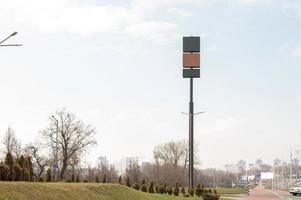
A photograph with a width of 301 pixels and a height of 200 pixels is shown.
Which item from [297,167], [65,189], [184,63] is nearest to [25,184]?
[65,189]

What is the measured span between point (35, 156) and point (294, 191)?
32425mm

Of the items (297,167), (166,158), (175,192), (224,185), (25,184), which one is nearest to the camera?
(25,184)

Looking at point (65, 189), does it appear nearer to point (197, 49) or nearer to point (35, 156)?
point (197, 49)

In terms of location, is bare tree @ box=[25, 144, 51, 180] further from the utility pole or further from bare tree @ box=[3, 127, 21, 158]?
the utility pole

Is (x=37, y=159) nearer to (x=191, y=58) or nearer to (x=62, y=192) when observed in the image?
(x=191, y=58)

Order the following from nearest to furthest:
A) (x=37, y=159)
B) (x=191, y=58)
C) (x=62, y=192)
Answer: (x=62, y=192), (x=191, y=58), (x=37, y=159)

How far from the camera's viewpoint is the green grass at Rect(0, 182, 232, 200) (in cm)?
1962

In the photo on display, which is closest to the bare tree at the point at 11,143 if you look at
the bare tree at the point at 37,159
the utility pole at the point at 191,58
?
the bare tree at the point at 37,159

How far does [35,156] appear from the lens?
71.6 m

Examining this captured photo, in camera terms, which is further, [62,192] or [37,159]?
[37,159]

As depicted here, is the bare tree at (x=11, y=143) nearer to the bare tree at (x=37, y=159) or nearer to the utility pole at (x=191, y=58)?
the bare tree at (x=37, y=159)

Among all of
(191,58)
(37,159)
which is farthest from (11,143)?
(191,58)

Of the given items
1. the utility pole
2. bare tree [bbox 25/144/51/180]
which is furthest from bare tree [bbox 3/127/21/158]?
the utility pole

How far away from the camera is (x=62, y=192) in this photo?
2366cm
